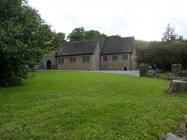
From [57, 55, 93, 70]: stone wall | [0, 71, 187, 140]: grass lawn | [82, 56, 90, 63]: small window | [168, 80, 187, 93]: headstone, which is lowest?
[0, 71, 187, 140]: grass lawn

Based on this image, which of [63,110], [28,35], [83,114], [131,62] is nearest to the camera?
[83,114]

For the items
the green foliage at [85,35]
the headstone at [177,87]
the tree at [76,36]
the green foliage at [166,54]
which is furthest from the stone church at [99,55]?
the headstone at [177,87]

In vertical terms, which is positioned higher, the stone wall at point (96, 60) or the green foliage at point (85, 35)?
the green foliage at point (85, 35)

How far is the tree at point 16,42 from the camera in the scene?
1391cm

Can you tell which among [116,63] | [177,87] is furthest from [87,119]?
[116,63]

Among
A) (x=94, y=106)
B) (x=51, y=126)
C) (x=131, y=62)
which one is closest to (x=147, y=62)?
(x=131, y=62)

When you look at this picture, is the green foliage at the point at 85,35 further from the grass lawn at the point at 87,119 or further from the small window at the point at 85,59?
the grass lawn at the point at 87,119

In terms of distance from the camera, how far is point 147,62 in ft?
119

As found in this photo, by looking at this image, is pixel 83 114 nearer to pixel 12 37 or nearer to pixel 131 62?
pixel 12 37

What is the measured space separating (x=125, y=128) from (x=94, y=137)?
95 cm

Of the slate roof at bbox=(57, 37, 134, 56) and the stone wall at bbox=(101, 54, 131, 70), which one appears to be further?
the slate roof at bbox=(57, 37, 134, 56)

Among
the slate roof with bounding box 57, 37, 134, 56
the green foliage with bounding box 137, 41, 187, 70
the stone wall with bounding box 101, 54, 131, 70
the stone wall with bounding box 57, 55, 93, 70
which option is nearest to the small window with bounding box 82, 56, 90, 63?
the stone wall with bounding box 57, 55, 93, 70

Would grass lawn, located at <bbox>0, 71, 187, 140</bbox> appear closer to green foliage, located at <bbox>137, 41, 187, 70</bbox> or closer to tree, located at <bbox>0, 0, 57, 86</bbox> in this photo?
tree, located at <bbox>0, 0, 57, 86</bbox>

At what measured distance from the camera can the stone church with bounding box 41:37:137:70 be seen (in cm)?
5366
